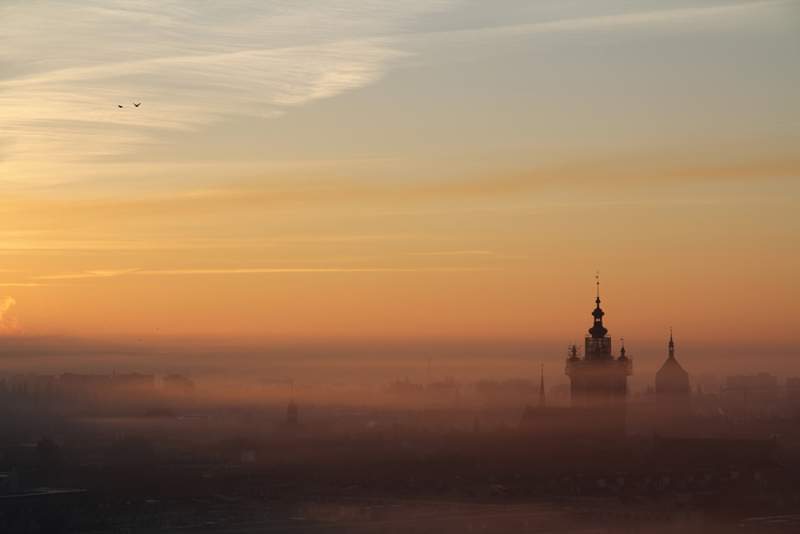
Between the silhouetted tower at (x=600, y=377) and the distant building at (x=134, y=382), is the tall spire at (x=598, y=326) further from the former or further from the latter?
the distant building at (x=134, y=382)

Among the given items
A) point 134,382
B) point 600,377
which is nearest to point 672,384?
point 600,377

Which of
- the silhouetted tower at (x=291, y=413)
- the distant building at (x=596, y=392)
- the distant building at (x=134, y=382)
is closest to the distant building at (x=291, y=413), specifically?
the silhouetted tower at (x=291, y=413)

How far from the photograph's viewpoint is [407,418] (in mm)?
179375

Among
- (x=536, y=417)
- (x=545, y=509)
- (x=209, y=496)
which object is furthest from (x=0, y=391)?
(x=545, y=509)

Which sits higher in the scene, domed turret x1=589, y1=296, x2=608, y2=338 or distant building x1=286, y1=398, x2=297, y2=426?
domed turret x1=589, y1=296, x2=608, y2=338

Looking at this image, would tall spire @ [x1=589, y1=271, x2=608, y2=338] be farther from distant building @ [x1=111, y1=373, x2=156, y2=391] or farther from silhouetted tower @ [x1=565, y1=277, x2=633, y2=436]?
distant building @ [x1=111, y1=373, x2=156, y2=391]

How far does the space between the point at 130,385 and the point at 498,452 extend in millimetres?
43508

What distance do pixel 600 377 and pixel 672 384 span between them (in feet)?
170

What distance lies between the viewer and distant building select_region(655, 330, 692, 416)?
179000 millimetres

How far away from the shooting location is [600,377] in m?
135

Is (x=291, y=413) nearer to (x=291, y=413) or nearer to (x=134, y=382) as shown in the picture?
(x=291, y=413)

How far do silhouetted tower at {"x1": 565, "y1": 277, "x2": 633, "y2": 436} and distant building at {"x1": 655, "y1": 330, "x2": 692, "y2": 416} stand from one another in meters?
42.8

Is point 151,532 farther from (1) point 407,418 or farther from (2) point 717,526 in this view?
(1) point 407,418

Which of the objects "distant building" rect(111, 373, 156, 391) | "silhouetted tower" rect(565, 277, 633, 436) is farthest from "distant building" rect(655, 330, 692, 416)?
"distant building" rect(111, 373, 156, 391)
